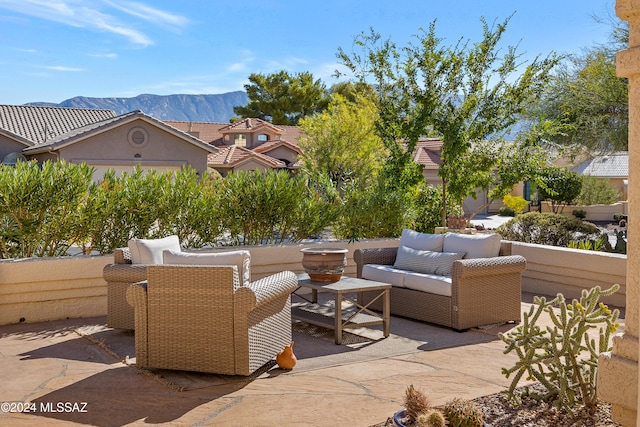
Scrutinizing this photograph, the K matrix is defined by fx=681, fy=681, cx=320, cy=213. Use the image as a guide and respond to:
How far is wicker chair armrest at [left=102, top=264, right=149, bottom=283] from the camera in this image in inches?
249

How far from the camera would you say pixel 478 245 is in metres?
7.18

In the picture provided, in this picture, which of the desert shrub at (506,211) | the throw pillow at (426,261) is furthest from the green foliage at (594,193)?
the throw pillow at (426,261)

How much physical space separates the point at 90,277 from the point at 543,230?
677 centimetres

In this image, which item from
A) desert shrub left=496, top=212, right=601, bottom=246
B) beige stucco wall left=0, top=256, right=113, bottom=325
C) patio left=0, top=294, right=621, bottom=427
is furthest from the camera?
desert shrub left=496, top=212, right=601, bottom=246

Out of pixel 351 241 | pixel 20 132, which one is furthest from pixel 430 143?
pixel 351 241

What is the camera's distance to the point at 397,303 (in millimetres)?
7332

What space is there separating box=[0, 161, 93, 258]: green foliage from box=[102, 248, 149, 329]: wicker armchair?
1316mm

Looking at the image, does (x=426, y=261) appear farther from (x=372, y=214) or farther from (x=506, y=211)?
(x=506, y=211)

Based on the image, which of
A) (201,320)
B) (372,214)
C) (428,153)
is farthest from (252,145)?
(201,320)

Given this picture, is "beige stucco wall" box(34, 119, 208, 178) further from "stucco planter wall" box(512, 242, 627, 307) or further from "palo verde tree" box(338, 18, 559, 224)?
"stucco planter wall" box(512, 242, 627, 307)

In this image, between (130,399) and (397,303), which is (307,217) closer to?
(397,303)

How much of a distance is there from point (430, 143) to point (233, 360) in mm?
38020

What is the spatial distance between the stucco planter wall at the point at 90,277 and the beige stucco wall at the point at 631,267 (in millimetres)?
4868

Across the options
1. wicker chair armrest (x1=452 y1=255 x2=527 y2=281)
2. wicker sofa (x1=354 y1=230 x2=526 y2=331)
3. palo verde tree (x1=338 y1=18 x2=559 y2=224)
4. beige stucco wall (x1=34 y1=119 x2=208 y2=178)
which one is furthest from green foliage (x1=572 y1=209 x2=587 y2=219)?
wicker chair armrest (x1=452 y1=255 x2=527 y2=281)
